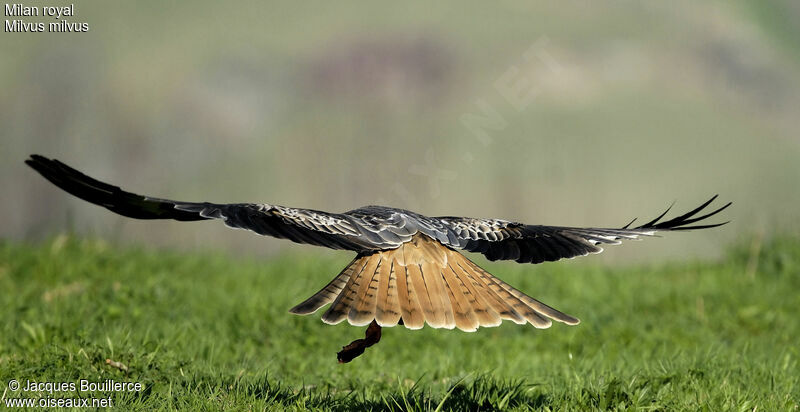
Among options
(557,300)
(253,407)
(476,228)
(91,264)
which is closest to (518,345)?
(557,300)

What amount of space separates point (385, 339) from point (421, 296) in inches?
122

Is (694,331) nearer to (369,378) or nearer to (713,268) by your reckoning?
(713,268)

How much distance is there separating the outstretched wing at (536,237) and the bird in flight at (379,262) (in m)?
0.08

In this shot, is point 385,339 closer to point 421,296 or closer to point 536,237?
point 536,237

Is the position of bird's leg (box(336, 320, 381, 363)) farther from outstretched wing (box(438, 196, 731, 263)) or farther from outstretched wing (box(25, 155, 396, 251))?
outstretched wing (box(438, 196, 731, 263))

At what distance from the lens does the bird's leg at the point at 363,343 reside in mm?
4367

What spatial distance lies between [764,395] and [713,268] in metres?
4.92

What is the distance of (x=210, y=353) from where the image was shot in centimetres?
608

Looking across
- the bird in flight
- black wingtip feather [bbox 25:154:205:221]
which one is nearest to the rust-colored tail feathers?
the bird in flight

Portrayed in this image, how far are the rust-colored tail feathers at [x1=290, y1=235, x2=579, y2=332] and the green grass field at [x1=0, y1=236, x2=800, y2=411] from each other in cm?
51

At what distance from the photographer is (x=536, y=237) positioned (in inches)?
202

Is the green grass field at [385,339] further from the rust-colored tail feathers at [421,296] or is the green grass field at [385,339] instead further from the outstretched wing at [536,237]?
the outstretched wing at [536,237]
